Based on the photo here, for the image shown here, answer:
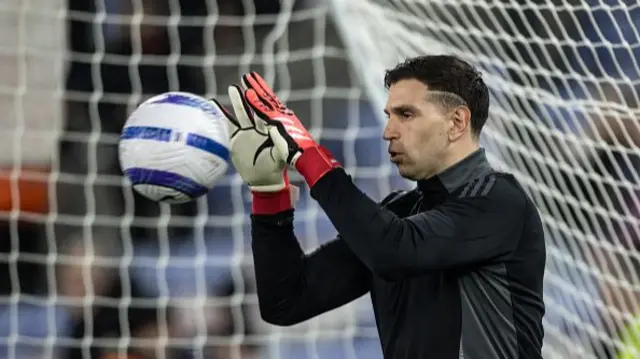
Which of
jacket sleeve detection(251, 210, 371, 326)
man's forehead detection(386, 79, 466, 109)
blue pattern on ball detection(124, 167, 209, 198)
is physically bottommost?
jacket sleeve detection(251, 210, 371, 326)

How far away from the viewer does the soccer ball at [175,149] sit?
184cm

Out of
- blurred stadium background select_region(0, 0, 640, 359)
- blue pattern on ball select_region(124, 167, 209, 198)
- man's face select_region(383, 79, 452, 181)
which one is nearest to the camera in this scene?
man's face select_region(383, 79, 452, 181)

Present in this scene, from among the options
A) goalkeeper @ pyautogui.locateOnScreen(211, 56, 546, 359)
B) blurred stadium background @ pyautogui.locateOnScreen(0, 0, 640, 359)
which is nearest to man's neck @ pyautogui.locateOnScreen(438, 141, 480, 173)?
goalkeeper @ pyautogui.locateOnScreen(211, 56, 546, 359)

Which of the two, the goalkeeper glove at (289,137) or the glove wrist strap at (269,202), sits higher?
the goalkeeper glove at (289,137)

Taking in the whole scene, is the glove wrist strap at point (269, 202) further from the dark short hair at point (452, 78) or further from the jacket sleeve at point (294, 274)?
the dark short hair at point (452, 78)

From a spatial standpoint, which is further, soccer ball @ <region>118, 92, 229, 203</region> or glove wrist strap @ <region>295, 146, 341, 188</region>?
soccer ball @ <region>118, 92, 229, 203</region>

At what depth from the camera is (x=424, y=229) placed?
1.53 meters

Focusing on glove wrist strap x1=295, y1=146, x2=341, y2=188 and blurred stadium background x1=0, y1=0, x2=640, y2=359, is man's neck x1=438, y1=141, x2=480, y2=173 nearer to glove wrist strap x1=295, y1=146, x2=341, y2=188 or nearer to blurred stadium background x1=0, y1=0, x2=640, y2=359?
glove wrist strap x1=295, y1=146, x2=341, y2=188

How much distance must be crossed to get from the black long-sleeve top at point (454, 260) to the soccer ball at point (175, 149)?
36 centimetres

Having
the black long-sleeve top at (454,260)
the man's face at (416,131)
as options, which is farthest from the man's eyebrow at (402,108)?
the black long-sleeve top at (454,260)

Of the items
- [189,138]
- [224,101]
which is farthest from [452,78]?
[224,101]

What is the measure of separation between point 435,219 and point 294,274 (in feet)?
1.15

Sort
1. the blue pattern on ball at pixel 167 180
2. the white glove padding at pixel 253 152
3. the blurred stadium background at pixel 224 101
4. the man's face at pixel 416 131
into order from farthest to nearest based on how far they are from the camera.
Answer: the blurred stadium background at pixel 224 101
the blue pattern on ball at pixel 167 180
the white glove padding at pixel 253 152
the man's face at pixel 416 131

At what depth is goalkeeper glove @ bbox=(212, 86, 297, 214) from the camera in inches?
67.9
